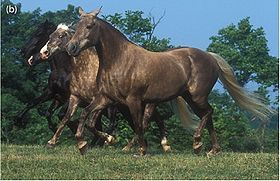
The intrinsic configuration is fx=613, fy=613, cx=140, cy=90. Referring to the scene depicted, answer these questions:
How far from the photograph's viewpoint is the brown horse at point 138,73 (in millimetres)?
8984

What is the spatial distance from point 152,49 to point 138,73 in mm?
22133

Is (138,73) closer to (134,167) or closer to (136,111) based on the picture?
(136,111)

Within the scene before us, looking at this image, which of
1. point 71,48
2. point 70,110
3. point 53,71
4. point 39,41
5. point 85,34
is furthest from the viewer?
point 39,41

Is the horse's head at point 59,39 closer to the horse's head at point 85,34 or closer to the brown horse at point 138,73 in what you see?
the brown horse at point 138,73

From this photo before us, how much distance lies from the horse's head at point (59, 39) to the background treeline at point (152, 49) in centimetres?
1631

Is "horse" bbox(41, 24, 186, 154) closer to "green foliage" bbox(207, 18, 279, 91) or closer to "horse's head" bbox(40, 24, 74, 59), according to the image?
"horse's head" bbox(40, 24, 74, 59)

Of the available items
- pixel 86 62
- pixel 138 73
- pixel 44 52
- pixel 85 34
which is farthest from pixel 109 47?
pixel 44 52

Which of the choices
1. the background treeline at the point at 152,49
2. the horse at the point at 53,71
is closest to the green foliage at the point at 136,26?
the background treeline at the point at 152,49

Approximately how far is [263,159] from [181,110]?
3.25 m

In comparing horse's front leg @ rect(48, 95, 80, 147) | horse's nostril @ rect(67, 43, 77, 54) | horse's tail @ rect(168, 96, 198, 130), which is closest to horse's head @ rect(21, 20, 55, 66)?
horse's front leg @ rect(48, 95, 80, 147)

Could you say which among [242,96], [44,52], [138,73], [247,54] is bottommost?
[138,73]

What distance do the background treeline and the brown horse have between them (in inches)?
677

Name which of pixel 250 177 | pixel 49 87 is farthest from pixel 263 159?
pixel 49 87

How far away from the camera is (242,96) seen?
11195 millimetres
